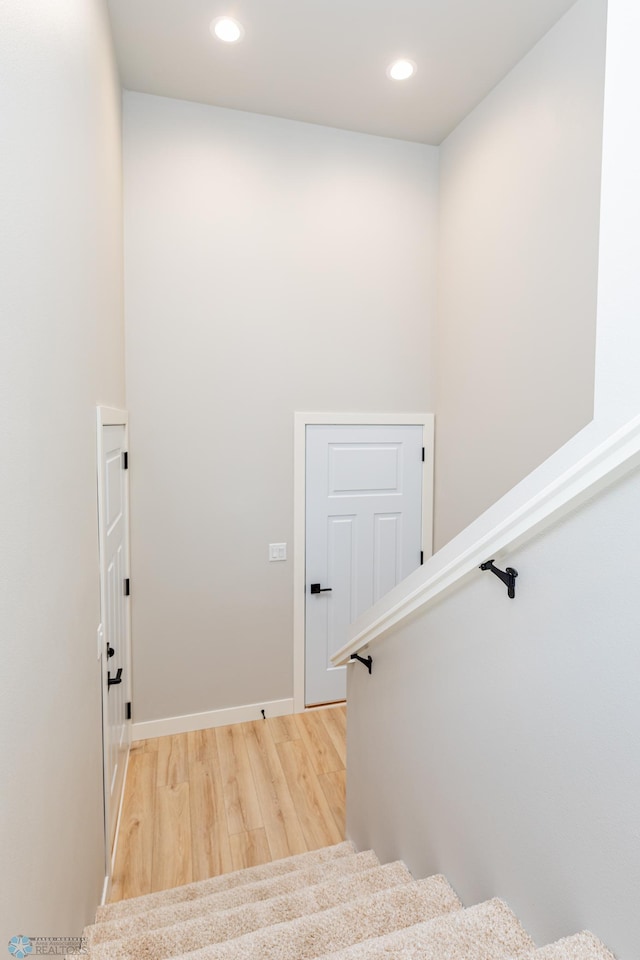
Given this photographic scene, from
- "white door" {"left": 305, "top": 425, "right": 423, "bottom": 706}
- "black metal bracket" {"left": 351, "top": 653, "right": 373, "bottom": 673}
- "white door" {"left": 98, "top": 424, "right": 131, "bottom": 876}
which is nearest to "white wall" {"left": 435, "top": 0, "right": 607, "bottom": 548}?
"white door" {"left": 305, "top": 425, "right": 423, "bottom": 706}

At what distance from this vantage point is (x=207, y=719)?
11.0 ft

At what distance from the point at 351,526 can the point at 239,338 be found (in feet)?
4.75

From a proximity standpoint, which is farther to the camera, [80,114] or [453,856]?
[80,114]

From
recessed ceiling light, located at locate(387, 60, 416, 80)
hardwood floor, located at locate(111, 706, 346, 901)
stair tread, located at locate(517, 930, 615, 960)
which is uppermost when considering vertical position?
recessed ceiling light, located at locate(387, 60, 416, 80)

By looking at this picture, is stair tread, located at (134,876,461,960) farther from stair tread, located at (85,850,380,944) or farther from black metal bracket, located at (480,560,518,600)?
black metal bracket, located at (480,560,518,600)

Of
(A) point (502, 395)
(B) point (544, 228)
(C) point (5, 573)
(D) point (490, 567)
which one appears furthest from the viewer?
(A) point (502, 395)

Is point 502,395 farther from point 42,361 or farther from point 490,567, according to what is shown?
point 42,361

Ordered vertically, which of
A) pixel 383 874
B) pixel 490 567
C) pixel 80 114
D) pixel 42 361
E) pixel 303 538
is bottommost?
pixel 383 874

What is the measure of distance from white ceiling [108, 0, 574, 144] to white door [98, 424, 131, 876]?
192 cm

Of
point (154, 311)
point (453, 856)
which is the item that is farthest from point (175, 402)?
point (453, 856)

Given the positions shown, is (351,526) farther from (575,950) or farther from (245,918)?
(575,950)

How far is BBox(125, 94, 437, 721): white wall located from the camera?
122 inches

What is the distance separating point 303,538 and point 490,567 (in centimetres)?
230

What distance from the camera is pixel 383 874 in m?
1.72
